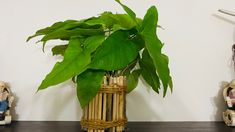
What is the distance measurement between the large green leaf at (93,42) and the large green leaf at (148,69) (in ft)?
0.44

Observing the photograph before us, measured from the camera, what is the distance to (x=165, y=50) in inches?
43.6

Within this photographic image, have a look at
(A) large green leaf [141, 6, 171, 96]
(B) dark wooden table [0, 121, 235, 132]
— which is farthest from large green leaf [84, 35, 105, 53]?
(B) dark wooden table [0, 121, 235, 132]

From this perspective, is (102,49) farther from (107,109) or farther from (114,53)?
(107,109)

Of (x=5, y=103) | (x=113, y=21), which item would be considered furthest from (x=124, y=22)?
(x=5, y=103)

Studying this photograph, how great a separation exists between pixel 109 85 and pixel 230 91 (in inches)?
18.9

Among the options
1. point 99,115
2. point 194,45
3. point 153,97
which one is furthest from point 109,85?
point 194,45

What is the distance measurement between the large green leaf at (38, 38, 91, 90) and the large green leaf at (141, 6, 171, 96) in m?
0.15

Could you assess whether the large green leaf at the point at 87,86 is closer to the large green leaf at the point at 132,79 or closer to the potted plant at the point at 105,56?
the potted plant at the point at 105,56

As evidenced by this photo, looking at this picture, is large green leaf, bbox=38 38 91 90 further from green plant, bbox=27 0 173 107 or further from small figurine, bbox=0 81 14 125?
small figurine, bbox=0 81 14 125

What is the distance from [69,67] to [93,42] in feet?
0.31

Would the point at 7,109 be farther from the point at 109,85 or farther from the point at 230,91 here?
the point at 230,91

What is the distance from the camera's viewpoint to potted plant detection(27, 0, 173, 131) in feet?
2.22

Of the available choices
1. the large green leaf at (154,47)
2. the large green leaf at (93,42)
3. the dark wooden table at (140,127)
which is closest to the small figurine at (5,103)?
the dark wooden table at (140,127)

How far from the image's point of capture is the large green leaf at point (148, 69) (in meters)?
0.79
